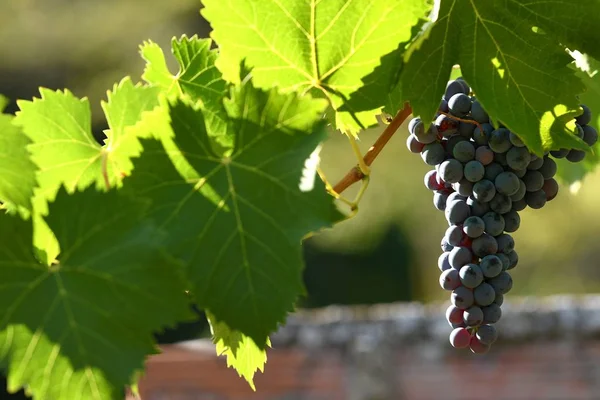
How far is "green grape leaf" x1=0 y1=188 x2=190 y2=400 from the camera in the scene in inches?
18.8

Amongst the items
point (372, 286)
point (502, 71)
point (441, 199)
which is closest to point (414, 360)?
point (372, 286)

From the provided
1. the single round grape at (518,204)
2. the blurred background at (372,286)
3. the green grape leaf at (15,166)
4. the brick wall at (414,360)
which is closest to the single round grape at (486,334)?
the single round grape at (518,204)

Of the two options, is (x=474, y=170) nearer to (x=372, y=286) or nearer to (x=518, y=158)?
(x=518, y=158)

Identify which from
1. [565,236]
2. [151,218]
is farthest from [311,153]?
[565,236]

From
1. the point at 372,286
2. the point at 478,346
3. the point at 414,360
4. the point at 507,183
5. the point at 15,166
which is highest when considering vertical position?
the point at 15,166

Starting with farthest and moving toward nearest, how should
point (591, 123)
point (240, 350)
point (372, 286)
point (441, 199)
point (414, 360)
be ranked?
point (372, 286) < point (414, 360) < point (591, 123) < point (441, 199) < point (240, 350)

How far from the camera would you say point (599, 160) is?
3.12 feet

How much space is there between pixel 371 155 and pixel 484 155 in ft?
0.29

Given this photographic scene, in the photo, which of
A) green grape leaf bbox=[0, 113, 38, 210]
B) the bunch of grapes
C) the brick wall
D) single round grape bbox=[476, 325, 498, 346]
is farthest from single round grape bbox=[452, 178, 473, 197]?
the brick wall

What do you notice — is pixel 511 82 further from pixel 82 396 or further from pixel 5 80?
pixel 5 80

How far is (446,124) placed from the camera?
666 mm

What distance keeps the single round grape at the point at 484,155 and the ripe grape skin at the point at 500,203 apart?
3 cm

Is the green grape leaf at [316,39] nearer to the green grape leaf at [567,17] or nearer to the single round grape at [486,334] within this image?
the green grape leaf at [567,17]

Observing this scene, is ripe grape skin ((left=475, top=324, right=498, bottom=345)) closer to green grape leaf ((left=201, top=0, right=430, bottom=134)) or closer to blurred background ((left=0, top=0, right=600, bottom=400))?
green grape leaf ((left=201, top=0, right=430, bottom=134))
